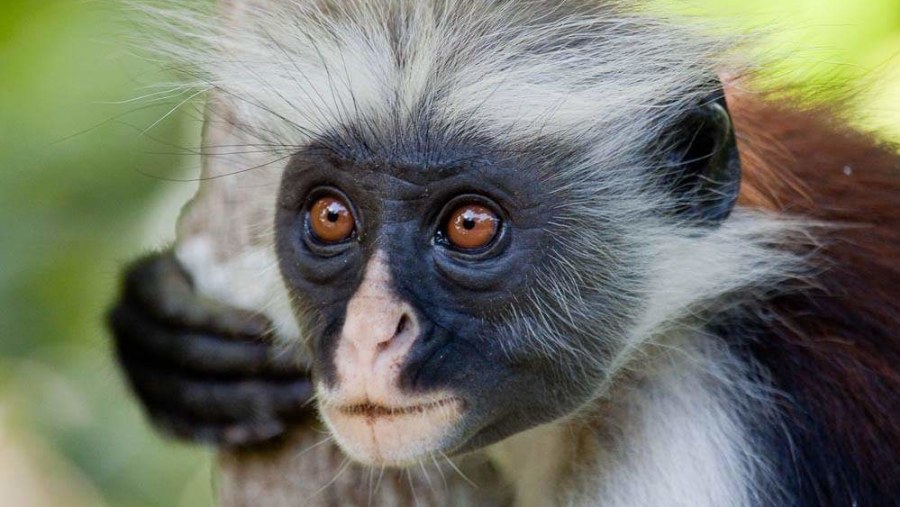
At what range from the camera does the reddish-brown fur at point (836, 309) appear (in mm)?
3420

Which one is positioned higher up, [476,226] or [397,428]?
[476,226]

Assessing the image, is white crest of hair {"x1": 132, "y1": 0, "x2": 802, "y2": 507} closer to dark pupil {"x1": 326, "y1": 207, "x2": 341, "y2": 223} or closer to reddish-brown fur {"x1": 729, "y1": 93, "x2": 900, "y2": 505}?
reddish-brown fur {"x1": 729, "y1": 93, "x2": 900, "y2": 505}

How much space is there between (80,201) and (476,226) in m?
3.68

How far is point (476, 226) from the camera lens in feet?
11.0

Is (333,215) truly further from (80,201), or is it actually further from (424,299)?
(80,201)

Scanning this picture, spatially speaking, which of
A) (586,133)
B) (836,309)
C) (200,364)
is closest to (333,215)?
(586,133)

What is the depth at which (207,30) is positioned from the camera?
426cm

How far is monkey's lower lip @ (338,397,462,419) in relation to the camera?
10.3 ft

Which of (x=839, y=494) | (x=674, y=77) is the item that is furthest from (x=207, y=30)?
(x=839, y=494)

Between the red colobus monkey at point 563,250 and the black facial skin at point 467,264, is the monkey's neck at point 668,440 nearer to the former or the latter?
the red colobus monkey at point 563,250

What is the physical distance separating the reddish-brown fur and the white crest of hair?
0.12 meters

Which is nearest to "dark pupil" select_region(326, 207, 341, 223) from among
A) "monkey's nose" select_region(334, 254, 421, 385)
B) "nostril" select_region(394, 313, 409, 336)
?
"monkey's nose" select_region(334, 254, 421, 385)

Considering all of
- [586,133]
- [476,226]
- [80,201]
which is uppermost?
[586,133]

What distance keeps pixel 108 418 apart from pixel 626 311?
414 centimetres
